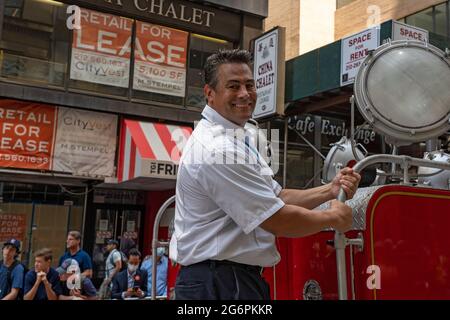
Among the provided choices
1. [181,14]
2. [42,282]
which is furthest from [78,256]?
[181,14]

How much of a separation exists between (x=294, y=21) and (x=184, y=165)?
2243 centimetres

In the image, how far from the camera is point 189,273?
7.10ft

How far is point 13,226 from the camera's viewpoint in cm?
1193

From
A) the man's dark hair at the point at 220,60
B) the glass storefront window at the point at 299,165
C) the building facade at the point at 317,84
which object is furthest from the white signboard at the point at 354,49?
the man's dark hair at the point at 220,60

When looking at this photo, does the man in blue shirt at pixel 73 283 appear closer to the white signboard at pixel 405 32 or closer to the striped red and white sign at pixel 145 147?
the striped red and white sign at pixel 145 147

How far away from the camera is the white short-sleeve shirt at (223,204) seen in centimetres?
203

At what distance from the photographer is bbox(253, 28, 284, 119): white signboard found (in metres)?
12.4

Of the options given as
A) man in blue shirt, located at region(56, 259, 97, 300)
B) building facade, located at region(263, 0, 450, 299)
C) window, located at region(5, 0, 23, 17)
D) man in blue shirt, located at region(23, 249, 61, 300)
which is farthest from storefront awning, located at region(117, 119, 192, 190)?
man in blue shirt, located at region(23, 249, 61, 300)

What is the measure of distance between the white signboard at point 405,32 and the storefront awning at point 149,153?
18.3ft

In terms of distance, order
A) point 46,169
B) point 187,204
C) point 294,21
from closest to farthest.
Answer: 1. point 187,204
2. point 46,169
3. point 294,21

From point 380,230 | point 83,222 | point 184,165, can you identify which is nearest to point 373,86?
point 380,230

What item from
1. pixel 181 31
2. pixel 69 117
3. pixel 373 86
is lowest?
pixel 373 86

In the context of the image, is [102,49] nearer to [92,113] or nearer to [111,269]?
[92,113]
